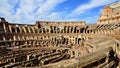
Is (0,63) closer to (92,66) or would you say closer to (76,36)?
(92,66)

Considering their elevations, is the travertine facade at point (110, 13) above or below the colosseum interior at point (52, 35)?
above

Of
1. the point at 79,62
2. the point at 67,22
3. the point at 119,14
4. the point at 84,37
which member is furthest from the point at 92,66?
the point at 67,22

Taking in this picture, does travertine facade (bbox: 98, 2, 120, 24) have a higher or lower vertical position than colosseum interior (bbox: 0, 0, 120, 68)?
higher

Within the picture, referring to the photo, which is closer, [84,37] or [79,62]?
[79,62]

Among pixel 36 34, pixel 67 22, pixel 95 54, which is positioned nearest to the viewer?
pixel 95 54

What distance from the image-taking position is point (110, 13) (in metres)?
A: 48.0

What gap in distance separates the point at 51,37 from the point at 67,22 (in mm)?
10320

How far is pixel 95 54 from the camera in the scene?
838cm

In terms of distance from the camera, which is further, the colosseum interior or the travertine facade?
the travertine facade

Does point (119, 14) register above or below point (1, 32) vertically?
above

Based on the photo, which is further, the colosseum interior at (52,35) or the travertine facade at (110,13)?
the travertine facade at (110,13)

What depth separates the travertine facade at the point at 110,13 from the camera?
44053 mm

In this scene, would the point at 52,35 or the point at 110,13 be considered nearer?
the point at 110,13

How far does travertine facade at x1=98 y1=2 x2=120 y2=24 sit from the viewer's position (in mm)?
44053
